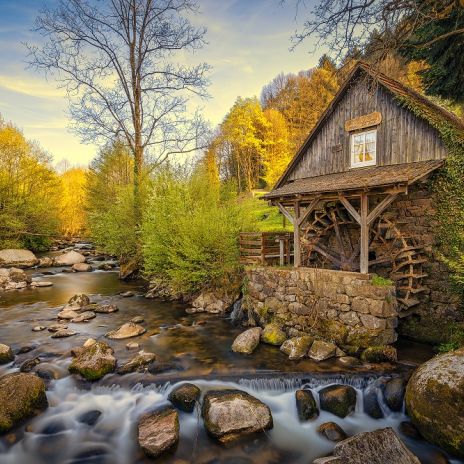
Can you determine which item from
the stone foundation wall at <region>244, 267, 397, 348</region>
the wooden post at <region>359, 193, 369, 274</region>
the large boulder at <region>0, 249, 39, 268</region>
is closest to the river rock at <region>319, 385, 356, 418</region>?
the stone foundation wall at <region>244, 267, 397, 348</region>

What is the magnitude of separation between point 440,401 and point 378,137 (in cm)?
649

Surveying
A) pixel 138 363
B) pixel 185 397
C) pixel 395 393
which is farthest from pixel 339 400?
pixel 138 363

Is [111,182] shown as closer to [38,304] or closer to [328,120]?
[38,304]

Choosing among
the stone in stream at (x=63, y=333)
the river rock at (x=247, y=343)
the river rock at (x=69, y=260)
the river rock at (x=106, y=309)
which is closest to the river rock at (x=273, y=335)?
the river rock at (x=247, y=343)

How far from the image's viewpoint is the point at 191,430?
4.74 metres

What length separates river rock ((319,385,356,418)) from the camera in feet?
16.8

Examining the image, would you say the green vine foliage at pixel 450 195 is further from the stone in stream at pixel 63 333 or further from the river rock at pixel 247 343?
the stone in stream at pixel 63 333

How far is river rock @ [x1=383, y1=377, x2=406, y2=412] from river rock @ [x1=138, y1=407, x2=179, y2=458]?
10.9ft

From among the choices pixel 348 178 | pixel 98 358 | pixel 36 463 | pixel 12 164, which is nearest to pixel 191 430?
pixel 36 463

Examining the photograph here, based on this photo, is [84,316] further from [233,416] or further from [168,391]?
[233,416]

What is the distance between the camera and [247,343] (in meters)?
7.20

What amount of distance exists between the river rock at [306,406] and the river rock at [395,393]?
46.2 inches

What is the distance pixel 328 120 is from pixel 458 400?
312 inches

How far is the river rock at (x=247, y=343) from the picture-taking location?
7.12 metres
